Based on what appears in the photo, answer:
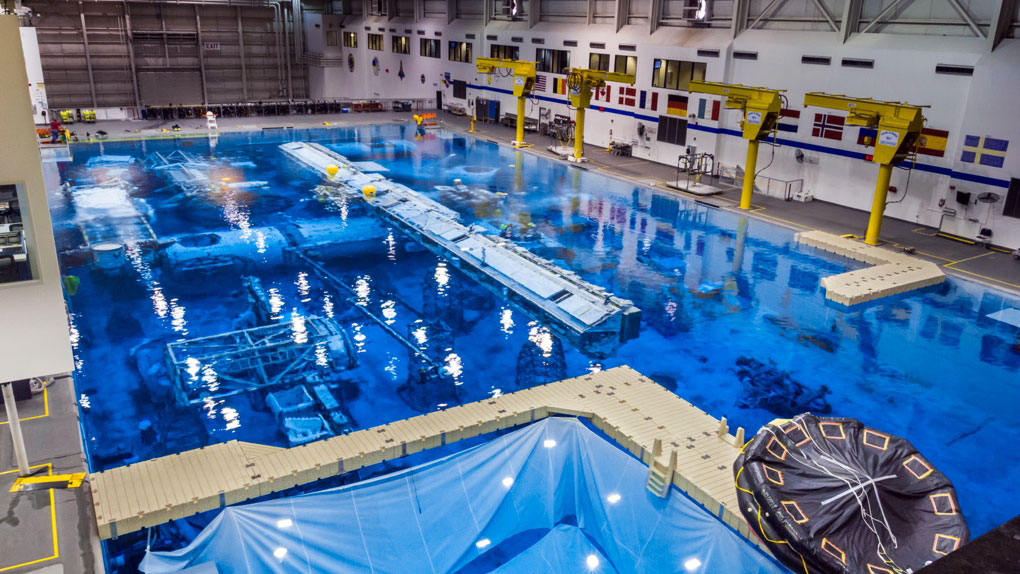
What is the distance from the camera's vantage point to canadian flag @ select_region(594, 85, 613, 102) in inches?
1081

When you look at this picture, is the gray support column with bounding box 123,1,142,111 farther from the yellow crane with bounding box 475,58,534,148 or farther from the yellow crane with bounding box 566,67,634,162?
the yellow crane with bounding box 566,67,634,162

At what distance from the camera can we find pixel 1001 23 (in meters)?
16.0

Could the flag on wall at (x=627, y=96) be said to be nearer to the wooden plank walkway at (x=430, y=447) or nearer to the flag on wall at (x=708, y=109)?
the flag on wall at (x=708, y=109)

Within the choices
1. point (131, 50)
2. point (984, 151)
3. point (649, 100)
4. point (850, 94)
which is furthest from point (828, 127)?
point (131, 50)

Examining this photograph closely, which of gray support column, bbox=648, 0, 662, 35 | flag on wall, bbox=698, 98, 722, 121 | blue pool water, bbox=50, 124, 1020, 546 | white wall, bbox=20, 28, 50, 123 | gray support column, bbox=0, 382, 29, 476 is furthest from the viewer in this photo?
gray support column, bbox=648, 0, 662, 35

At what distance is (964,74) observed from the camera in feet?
55.0

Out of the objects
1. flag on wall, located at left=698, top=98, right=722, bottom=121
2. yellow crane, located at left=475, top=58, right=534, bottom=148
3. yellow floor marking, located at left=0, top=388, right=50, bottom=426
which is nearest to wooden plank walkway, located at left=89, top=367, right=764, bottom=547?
yellow floor marking, located at left=0, top=388, right=50, bottom=426

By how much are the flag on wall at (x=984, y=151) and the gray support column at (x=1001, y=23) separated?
2011 millimetres

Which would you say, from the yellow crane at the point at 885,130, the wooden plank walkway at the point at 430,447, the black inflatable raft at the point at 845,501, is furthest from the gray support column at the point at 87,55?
the black inflatable raft at the point at 845,501

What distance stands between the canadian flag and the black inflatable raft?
72.4 feet

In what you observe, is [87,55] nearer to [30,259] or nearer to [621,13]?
[621,13]

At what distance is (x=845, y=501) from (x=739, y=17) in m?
19.3

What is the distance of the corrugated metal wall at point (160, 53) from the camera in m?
35.6

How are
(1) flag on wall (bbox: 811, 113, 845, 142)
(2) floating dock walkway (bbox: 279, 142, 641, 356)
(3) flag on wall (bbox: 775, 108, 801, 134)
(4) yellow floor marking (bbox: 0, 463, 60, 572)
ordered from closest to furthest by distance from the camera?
(4) yellow floor marking (bbox: 0, 463, 60, 572)
(2) floating dock walkway (bbox: 279, 142, 641, 356)
(1) flag on wall (bbox: 811, 113, 845, 142)
(3) flag on wall (bbox: 775, 108, 801, 134)
